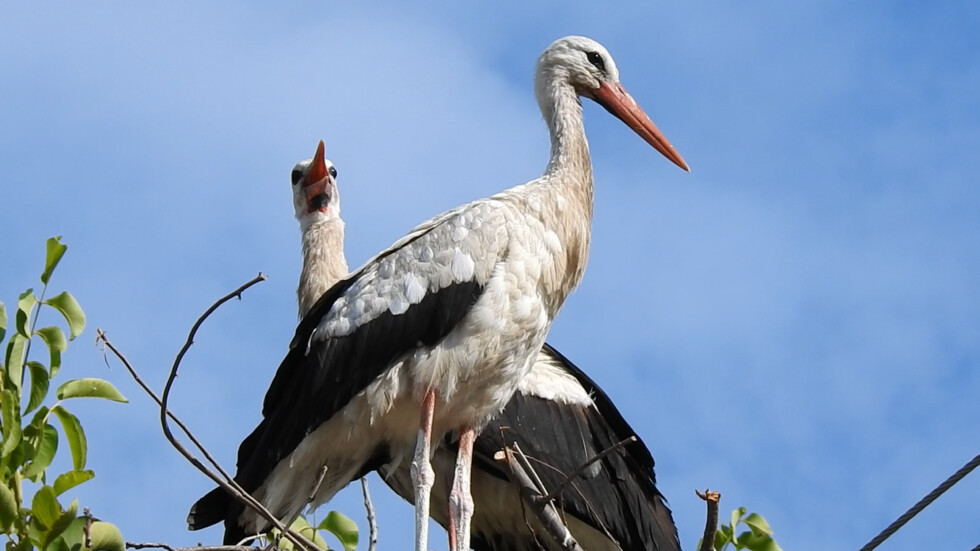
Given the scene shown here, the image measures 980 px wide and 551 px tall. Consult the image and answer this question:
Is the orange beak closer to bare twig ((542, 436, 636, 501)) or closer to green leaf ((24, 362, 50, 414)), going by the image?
bare twig ((542, 436, 636, 501))

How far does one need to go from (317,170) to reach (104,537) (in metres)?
4.94

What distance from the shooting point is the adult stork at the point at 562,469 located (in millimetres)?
8188

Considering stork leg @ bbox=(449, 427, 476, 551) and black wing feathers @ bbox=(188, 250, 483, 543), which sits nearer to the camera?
black wing feathers @ bbox=(188, 250, 483, 543)

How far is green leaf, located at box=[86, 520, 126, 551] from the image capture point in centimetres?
480

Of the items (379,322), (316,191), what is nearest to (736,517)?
(379,322)

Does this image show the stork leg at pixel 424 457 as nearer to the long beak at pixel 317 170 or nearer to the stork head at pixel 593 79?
the stork head at pixel 593 79

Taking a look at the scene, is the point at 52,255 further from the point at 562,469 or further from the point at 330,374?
the point at 562,469

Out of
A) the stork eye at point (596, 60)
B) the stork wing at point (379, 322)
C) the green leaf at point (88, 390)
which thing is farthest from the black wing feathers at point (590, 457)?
the green leaf at point (88, 390)

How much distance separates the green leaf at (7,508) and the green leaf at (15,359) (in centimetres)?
29

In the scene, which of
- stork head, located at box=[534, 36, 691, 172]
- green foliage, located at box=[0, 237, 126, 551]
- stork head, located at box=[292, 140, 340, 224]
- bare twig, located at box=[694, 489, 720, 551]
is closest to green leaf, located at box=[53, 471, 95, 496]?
green foliage, located at box=[0, 237, 126, 551]

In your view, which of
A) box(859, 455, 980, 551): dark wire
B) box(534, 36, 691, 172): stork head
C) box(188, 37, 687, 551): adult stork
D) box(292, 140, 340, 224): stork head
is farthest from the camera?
box(292, 140, 340, 224): stork head

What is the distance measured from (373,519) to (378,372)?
84 centimetres

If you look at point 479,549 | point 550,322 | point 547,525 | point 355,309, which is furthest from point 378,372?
point 479,549

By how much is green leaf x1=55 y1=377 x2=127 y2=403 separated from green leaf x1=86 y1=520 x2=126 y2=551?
0.41m
